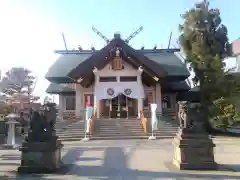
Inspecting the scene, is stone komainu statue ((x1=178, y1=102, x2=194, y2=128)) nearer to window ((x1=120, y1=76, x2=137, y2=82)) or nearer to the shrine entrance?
window ((x1=120, y1=76, x2=137, y2=82))

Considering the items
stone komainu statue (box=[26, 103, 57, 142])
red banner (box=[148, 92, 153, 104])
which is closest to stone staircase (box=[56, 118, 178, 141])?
red banner (box=[148, 92, 153, 104])

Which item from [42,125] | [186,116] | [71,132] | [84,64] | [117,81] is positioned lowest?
[71,132]

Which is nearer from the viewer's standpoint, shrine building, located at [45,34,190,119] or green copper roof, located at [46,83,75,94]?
shrine building, located at [45,34,190,119]

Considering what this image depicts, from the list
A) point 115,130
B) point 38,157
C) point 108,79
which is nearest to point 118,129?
point 115,130

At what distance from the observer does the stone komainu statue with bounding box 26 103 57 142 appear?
27.4 feet

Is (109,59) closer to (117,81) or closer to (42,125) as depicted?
(117,81)

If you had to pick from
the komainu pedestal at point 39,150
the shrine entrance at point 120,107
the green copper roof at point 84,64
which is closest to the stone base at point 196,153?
the komainu pedestal at point 39,150

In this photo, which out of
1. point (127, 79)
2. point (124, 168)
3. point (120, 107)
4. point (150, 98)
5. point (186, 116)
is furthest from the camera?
point (120, 107)

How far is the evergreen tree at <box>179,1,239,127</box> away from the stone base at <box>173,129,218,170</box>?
14108 mm

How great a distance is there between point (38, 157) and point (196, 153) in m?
4.29

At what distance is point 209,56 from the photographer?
79.0ft

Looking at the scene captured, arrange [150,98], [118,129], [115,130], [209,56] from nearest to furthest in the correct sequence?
1. [115,130]
2. [118,129]
3. [209,56]
4. [150,98]

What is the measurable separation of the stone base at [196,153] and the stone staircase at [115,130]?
10861mm

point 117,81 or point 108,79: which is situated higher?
point 108,79
